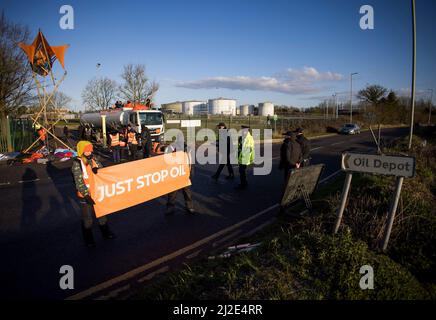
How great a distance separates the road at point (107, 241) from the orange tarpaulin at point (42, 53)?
26.4ft

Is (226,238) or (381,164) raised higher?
(381,164)

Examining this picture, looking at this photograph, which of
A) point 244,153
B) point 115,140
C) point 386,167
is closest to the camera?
point 386,167

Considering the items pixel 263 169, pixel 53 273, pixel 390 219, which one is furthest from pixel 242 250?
pixel 263 169

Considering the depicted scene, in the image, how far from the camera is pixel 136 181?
5.90m

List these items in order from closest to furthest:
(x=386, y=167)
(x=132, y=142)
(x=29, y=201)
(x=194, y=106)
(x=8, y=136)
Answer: (x=386, y=167)
(x=29, y=201)
(x=132, y=142)
(x=8, y=136)
(x=194, y=106)

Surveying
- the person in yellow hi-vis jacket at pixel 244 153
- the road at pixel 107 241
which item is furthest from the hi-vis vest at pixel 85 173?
the person in yellow hi-vis jacket at pixel 244 153

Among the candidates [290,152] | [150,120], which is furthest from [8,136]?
[290,152]

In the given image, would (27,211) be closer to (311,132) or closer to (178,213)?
(178,213)

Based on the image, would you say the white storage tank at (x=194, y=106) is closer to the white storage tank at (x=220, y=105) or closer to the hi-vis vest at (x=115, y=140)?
the white storage tank at (x=220, y=105)

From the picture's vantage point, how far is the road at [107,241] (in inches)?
155

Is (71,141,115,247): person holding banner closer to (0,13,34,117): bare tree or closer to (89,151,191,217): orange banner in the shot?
(89,151,191,217): orange banner

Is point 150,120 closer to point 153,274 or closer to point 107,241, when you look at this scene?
point 107,241

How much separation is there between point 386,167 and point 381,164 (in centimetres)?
7
